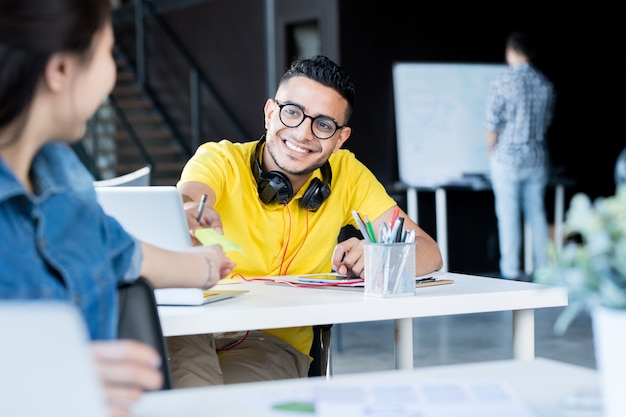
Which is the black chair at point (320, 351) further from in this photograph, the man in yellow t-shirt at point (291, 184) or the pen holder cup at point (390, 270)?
the pen holder cup at point (390, 270)

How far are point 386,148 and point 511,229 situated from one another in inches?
46.4

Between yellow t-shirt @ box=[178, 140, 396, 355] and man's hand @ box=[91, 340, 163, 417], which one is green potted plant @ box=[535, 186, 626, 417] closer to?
man's hand @ box=[91, 340, 163, 417]

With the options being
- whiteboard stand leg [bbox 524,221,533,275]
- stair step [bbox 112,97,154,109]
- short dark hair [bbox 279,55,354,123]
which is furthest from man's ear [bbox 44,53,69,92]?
stair step [bbox 112,97,154,109]

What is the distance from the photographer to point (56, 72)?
A: 1.07 m

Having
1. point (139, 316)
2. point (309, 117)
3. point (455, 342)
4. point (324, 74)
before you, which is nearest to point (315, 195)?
point (309, 117)

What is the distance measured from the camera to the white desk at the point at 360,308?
1.70 metres

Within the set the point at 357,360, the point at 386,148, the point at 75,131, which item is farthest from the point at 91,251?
the point at 386,148

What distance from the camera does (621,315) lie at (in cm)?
82

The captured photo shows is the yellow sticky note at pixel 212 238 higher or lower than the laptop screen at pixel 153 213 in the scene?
lower

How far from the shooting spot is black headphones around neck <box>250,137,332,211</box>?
241 centimetres

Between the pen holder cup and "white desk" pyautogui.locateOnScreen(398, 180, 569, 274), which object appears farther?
"white desk" pyautogui.locateOnScreen(398, 180, 569, 274)

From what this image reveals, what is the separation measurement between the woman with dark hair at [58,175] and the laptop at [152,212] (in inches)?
18.1

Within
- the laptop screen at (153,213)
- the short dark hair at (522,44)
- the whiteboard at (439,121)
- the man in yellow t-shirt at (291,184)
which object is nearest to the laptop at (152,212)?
the laptop screen at (153,213)

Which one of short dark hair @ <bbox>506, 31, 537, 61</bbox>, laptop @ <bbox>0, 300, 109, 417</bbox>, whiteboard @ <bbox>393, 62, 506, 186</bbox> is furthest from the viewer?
whiteboard @ <bbox>393, 62, 506, 186</bbox>
